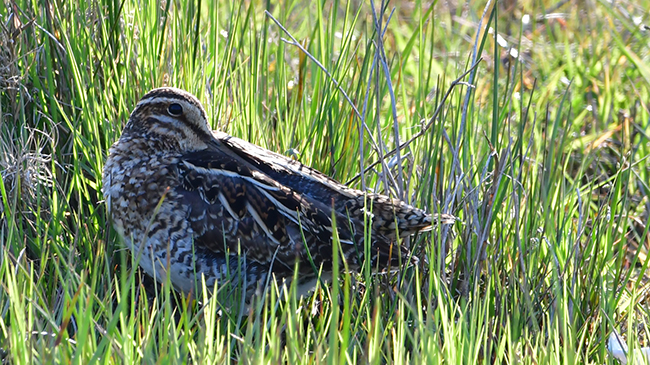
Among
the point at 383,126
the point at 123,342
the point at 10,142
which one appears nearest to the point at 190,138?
the point at 10,142

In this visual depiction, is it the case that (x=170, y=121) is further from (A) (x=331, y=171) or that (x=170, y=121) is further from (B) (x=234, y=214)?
(A) (x=331, y=171)

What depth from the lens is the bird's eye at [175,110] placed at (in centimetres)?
350

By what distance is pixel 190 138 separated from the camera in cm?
360

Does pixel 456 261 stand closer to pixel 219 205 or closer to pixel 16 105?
pixel 219 205

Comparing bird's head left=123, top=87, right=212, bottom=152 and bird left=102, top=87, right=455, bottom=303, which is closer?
bird left=102, top=87, right=455, bottom=303

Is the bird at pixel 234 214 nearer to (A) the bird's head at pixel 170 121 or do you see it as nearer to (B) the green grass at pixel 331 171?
(A) the bird's head at pixel 170 121

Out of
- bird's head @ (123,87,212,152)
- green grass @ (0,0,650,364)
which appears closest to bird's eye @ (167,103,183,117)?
bird's head @ (123,87,212,152)

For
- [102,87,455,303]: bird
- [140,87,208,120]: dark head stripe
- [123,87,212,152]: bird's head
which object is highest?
[140,87,208,120]: dark head stripe

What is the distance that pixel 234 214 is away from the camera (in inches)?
133

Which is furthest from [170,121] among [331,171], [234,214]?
[331,171]

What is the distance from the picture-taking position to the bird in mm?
3342

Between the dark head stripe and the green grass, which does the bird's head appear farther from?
the green grass

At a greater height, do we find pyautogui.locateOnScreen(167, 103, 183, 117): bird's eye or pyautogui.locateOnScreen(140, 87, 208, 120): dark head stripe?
pyautogui.locateOnScreen(140, 87, 208, 120): dark head stripe

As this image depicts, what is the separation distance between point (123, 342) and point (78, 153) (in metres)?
1.76
